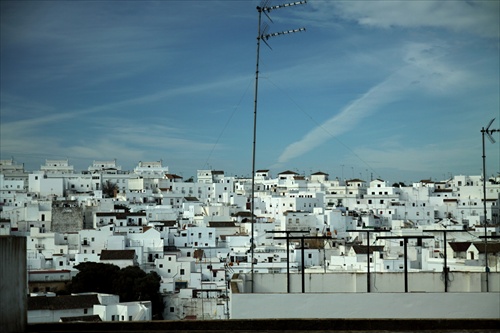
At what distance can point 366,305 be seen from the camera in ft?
15.7

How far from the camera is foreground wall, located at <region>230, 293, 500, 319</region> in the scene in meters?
4.68

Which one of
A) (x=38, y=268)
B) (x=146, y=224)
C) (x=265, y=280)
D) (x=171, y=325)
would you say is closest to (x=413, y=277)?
(x=265, y=280)

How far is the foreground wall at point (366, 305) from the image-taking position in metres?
4.68

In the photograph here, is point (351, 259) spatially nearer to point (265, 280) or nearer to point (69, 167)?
point (265, 280)

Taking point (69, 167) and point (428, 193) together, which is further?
point (69, 167)

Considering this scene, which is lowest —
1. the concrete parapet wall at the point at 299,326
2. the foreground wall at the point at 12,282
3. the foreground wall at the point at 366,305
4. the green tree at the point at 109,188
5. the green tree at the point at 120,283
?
the green tree at the point at 120,283

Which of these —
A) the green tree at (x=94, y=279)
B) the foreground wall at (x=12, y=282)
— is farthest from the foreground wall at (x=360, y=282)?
the green tree at (x=94, y=279)

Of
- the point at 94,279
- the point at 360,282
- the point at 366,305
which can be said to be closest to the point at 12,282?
the point at 366,305

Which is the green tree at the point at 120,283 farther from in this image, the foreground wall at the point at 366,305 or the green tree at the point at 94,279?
the foreground wall at the point at 366,305

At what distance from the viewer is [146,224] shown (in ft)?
92.9

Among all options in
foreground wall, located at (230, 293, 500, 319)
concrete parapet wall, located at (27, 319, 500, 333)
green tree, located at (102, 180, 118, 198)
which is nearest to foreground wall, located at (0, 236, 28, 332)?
concrete parapet wall, located at (27, 319, 500, 333)

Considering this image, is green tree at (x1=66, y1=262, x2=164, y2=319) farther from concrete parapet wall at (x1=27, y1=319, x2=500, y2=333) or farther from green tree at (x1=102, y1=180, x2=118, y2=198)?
green tree at (x1=102, y1=180, x2=118, y2=198)

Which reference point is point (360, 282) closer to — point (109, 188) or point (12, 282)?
point (12, 282)

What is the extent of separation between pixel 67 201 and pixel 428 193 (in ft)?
72.2
